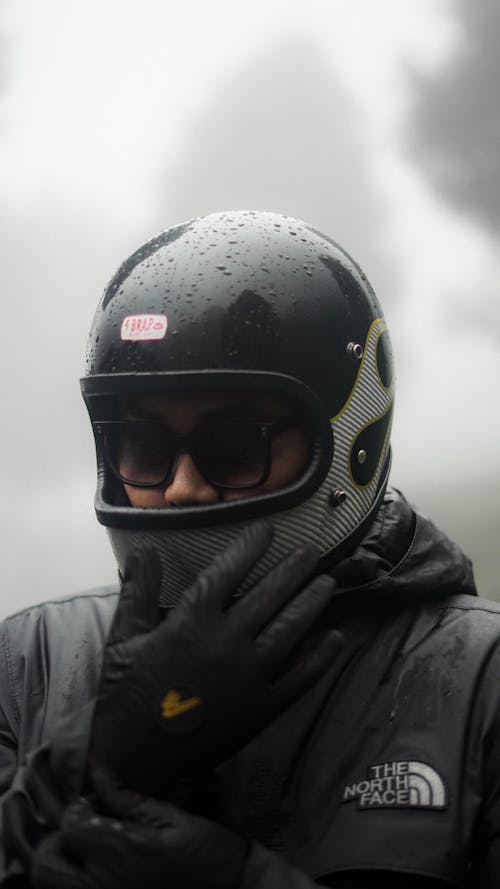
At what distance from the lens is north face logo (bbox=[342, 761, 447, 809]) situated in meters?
1.41

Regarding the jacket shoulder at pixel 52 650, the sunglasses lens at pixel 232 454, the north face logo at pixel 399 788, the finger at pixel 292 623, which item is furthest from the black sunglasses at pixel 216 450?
the north face logo at pixel 399 788

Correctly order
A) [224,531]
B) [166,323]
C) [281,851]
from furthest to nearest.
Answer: [166,323] → [224,531] → [281,851]

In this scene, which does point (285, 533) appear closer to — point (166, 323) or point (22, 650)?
point (166, 323)

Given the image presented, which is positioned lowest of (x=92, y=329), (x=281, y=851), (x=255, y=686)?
(x=281, y=851)

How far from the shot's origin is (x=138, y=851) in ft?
3.87

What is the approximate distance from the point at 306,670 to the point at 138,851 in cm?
35

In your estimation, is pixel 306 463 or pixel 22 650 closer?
pixel 306 463

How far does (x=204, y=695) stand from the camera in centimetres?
127

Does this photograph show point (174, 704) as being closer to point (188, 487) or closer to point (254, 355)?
point (188, 487)

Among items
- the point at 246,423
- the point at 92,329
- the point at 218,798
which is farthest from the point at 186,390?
the point at 218,798

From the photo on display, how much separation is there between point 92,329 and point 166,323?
0.26 m

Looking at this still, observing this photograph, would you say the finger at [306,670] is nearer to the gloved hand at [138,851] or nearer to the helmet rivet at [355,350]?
the gloved hand at [138,851]

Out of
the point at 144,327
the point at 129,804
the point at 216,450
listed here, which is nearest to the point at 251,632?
the point at 129,804

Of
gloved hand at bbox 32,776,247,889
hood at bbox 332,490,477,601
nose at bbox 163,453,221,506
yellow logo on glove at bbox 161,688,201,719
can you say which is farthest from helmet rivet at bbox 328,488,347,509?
gloved hand at bbox 32,776,247,889
